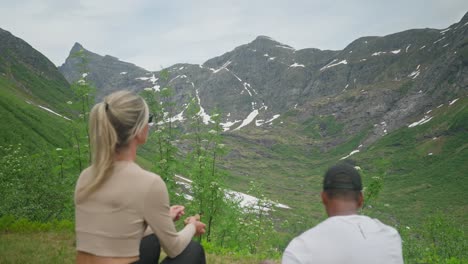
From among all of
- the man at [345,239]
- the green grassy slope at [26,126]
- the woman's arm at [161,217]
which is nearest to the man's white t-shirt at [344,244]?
the man at [345,239]

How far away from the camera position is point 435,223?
223ft

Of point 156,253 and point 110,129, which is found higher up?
point 110,129

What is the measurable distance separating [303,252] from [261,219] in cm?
2061

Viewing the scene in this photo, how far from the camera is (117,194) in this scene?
4.02 metres

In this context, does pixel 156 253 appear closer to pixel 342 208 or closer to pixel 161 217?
pixel 161 217

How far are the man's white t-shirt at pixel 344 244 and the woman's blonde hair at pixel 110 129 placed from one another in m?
1.97

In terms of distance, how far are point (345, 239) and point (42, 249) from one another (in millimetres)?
9330

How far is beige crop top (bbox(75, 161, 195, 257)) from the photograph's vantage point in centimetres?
401

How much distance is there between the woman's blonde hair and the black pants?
1046 millimetres

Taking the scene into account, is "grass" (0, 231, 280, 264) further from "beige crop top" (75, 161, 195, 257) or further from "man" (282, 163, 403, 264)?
"man" (282, 163, 403, 264)

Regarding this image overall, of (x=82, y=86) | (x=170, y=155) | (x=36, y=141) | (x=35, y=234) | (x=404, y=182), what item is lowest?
(x=404, y=182)

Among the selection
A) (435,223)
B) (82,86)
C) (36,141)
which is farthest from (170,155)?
(36,141)

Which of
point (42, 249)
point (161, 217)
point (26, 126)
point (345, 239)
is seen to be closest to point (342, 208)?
point (345, 239)

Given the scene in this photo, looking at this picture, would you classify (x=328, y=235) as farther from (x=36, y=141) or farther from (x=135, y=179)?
(x=36, y=141)
